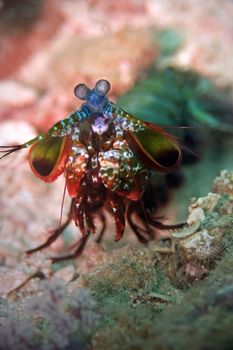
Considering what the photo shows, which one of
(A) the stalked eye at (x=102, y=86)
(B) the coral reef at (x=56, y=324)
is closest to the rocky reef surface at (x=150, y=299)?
(B) the coral reef at (x=56, y=324)

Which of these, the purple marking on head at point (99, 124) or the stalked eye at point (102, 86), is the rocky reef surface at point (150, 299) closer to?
the purple marking on head at point (99, 124)

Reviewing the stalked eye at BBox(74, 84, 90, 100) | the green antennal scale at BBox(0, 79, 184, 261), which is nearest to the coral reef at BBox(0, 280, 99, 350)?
the green antennal scale at BBox(0, 79, 184, 261)

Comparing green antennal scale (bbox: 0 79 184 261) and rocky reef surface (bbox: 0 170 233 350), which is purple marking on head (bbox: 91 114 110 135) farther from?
rocky reef surface (bbox: 0 170 233 350)

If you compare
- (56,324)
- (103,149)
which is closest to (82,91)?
(103,149)

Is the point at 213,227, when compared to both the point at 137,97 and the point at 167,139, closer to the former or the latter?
the point at 167,139

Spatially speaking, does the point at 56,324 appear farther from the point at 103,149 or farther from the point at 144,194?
the point at 144,194

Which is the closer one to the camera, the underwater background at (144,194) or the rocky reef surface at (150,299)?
the rocky reef surface at (150,299)

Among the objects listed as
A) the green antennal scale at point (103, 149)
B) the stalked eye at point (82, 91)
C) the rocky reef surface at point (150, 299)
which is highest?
the stalked eye at point (82, 91)

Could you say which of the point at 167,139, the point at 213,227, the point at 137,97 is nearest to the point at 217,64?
the point at 137,97
